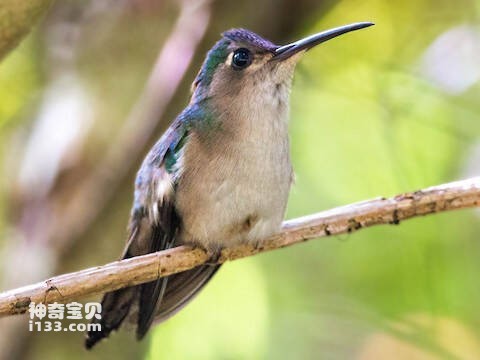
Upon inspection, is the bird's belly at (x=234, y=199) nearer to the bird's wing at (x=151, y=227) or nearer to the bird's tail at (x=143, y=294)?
the bird's wing at (x=151, y=227)

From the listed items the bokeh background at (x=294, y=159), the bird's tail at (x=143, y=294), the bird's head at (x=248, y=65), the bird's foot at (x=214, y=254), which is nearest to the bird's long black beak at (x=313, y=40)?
A: the bird's head at (x=248, y=65)

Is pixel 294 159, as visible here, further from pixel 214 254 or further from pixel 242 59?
pixel 214 254

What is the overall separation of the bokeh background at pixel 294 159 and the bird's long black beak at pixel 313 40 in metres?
1.00

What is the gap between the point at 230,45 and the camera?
122 inches

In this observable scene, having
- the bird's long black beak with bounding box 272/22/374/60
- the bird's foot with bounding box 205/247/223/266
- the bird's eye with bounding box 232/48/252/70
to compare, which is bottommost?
the bird's foot with bounding box 205/247/223/266

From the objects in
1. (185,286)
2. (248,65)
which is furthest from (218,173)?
(185,286)

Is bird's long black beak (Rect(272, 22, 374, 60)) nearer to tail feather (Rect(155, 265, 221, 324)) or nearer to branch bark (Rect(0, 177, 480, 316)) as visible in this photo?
branch bark (Rect(0, 177, 480, 316))

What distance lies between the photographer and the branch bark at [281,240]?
92.9 inches

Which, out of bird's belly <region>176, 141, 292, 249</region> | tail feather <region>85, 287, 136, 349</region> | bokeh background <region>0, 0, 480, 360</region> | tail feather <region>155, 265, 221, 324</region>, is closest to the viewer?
bird's belly <region>176, 141, 292, 249</region>

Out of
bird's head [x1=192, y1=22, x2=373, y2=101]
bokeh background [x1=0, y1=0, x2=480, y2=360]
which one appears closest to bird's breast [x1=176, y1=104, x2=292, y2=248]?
bird's head [x1=192, y1=22, x2=373, y2=101]

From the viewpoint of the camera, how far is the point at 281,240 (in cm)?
273

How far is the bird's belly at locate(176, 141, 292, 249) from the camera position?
9.06 ft

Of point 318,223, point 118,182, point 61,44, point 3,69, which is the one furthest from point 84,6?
point 318,223

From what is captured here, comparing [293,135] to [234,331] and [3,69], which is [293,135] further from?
[3,69]
